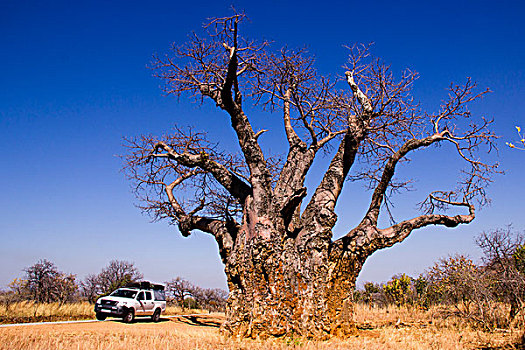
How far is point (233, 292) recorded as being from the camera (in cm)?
884

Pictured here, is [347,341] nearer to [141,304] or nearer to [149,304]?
[141,304]

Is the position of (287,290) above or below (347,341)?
above

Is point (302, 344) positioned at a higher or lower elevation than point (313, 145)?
lower

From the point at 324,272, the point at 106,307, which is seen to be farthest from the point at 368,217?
the point at 106,307

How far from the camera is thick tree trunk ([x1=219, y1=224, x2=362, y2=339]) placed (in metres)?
8.02

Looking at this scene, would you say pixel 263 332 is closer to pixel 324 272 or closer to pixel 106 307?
pixel 324 272

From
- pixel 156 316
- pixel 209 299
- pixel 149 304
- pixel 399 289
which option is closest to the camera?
pixel 149 304

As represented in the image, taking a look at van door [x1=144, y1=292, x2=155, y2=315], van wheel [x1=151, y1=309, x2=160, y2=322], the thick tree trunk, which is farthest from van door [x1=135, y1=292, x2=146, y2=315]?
the thick tree trunk

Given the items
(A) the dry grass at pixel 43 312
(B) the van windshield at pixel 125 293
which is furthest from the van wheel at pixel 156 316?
(A) the dry grass at pixel 43 312

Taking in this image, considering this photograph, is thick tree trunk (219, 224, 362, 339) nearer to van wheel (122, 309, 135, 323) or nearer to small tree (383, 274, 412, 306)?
van wheel (122, 309, 135, 323)

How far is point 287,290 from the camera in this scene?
830cm

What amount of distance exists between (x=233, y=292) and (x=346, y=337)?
2.73 meters

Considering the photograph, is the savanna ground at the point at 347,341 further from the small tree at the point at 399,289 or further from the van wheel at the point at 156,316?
the van wheel at the point at 156,316

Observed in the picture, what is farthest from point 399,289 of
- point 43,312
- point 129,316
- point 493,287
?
point 43,312
